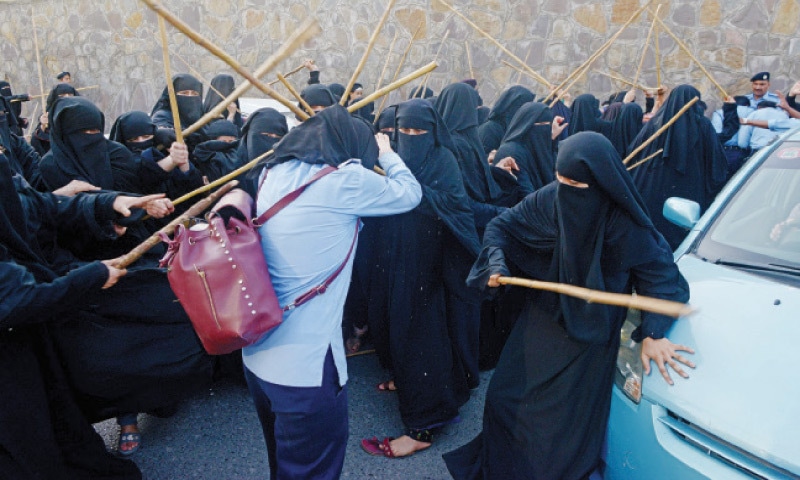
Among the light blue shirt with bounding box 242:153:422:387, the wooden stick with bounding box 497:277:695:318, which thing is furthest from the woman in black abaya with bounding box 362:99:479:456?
the wooden stick with bounding box 497:277:695:318

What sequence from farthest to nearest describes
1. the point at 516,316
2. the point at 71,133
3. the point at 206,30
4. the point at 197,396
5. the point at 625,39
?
the point at 206,30, the point at 625,39, the point at 197,396, the point at 71,133, the point at 516,316

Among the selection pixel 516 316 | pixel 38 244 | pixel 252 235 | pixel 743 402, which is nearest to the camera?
pixel 743 402

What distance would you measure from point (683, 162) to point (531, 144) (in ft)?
6.20

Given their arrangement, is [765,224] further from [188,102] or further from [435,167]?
[188,102]

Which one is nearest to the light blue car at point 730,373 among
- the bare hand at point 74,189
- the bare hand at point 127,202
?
the bare hand at point 127,202

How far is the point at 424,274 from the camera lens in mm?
3064

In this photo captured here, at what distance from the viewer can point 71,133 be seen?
3186mm

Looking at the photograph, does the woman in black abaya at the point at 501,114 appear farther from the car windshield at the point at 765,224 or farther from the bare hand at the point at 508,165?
the car windshield at the point at 765,224

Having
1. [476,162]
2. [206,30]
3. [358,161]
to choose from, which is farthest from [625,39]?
[358,161]

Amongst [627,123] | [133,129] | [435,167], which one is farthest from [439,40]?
[435,167]

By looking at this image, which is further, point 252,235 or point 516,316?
point 516,316

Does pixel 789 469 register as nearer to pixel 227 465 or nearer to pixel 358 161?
pixel 358 161

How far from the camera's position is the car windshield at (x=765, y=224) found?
2.36 meters

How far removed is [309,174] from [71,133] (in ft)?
6.72
